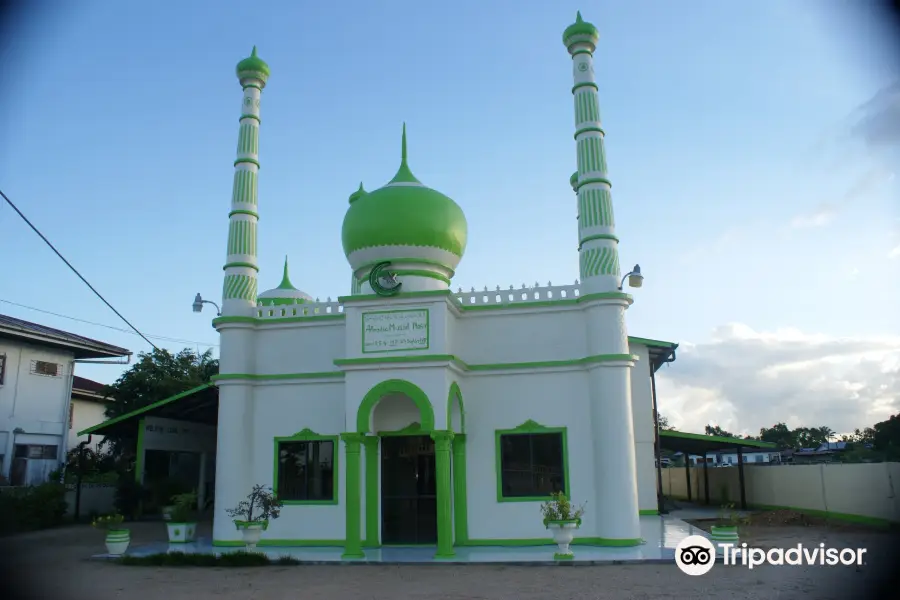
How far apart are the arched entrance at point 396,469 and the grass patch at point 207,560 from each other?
184 centimetres

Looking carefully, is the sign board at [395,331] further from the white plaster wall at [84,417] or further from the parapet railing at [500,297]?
the white plaster wall at [84,417]

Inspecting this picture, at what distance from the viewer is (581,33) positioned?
51.9 ft

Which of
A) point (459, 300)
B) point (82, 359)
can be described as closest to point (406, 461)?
point (459, 300)

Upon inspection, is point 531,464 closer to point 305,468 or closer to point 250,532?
point 305,468

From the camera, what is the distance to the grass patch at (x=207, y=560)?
12.6 metres

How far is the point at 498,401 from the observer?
14.9m

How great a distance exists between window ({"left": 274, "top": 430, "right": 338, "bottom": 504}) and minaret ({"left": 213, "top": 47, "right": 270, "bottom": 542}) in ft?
2.31

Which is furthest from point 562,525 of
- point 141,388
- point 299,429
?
point 141,388

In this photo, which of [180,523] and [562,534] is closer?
[562,534]

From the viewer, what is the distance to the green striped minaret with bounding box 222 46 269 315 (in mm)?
16250

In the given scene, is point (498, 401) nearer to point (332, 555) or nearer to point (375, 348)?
point (375, 348)

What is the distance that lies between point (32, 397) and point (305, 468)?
10.9 m

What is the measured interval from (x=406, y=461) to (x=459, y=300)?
11.5ft

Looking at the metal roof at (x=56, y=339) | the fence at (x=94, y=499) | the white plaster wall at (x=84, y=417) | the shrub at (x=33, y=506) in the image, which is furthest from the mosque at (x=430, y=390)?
the white plaster wall at (x=84, y=417)
